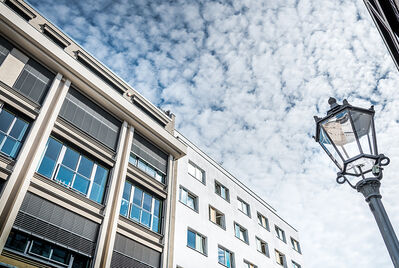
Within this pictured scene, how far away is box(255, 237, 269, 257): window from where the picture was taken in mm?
26406

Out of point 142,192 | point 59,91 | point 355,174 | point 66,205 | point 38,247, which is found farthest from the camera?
point 142,192

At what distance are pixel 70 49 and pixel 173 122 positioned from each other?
906 centimetres

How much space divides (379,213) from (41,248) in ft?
39.4

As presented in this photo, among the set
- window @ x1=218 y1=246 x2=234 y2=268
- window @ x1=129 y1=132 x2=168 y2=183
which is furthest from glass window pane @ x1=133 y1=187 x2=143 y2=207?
window @ x1=218 y1=246 x2=234 y2=268

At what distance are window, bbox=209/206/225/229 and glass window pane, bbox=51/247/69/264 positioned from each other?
11753 mm

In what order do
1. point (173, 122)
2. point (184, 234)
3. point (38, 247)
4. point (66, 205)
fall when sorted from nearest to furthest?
point (38, 247)
point (66, 205)
point (184, 234)
point (173, 122)

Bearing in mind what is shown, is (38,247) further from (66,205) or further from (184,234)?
(184,234)

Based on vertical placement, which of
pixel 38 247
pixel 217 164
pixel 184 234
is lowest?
pixel 38 247

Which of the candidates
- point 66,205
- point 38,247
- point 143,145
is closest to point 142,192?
point 143,145

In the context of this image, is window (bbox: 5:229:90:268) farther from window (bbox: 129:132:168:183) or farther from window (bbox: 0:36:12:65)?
window (bbox: 0:36:12:65)

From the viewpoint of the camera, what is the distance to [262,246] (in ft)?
89.0

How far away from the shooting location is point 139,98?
2209 centimetres

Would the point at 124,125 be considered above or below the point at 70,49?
below

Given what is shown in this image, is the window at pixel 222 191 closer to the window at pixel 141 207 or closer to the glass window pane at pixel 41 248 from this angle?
the window at pixel 141 207
